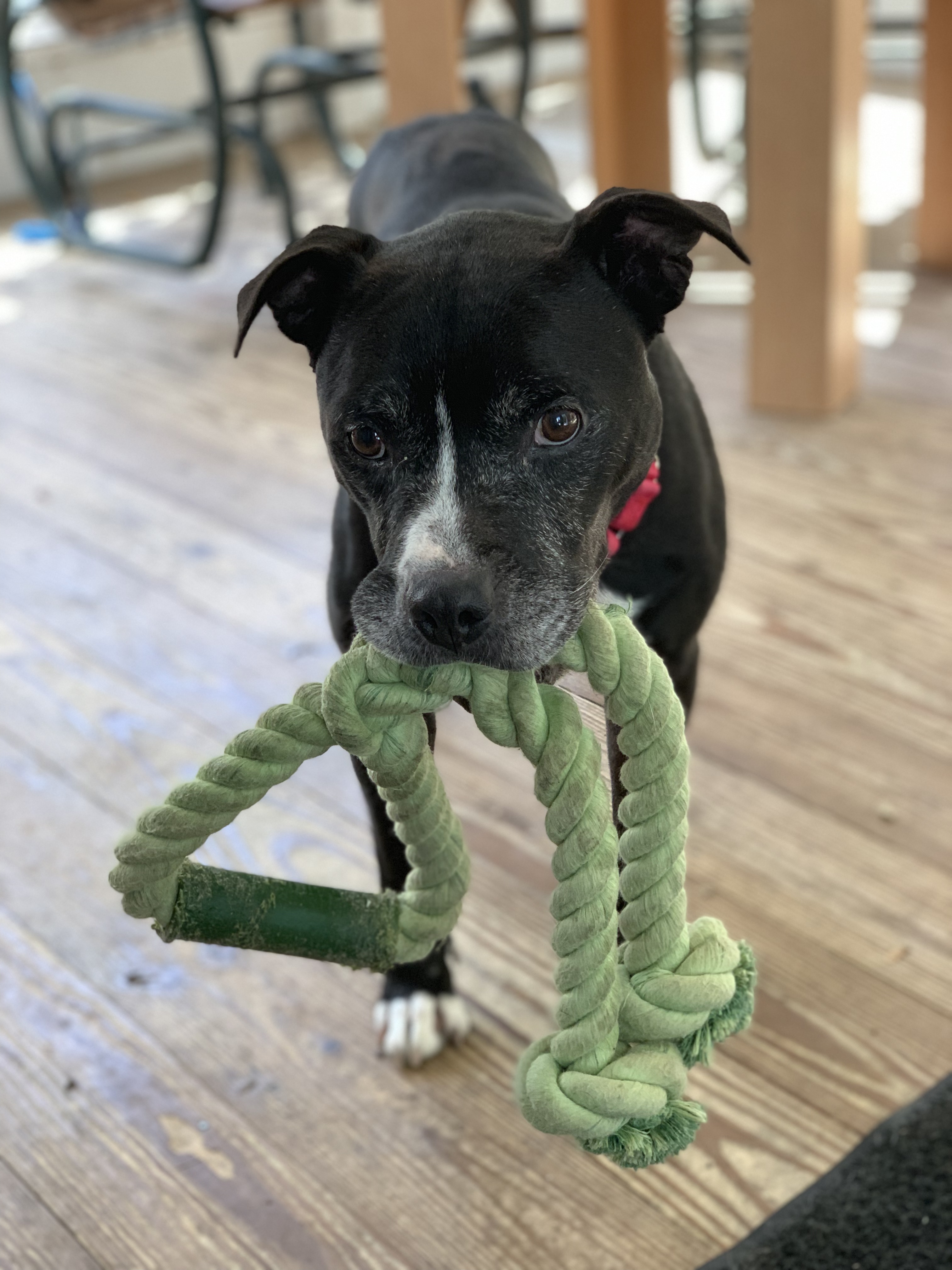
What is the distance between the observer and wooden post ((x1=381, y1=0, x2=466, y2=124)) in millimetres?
3180

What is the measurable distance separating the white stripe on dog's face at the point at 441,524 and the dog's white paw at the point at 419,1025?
0.63 m

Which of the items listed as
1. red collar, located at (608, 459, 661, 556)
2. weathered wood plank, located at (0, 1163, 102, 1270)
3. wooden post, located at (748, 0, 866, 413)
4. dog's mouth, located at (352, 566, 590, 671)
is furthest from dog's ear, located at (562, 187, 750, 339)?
wooden post, located at (748, 0, 866, 413)

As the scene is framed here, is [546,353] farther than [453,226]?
No

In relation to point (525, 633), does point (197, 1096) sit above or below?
below

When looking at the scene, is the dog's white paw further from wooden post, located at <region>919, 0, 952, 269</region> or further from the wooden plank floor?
wooden post, located at <region>919, 0, 952, 269</region>

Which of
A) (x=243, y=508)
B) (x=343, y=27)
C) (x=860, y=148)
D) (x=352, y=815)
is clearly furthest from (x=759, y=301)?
(x=343, y=27)

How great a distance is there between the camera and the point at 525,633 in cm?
117

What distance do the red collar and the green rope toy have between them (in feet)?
1.26

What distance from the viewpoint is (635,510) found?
1.52 meters

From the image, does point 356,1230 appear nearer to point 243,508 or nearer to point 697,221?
point 697,221

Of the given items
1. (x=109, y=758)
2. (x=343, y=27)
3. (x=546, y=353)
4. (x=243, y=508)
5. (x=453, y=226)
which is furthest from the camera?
(x=343, y=27)

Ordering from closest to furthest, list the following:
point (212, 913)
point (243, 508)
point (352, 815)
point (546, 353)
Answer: point (212, 913), point (546, 353), point (352, 815), point (243, 508)

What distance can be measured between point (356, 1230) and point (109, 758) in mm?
965

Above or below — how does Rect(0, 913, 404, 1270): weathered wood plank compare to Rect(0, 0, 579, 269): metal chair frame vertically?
below
